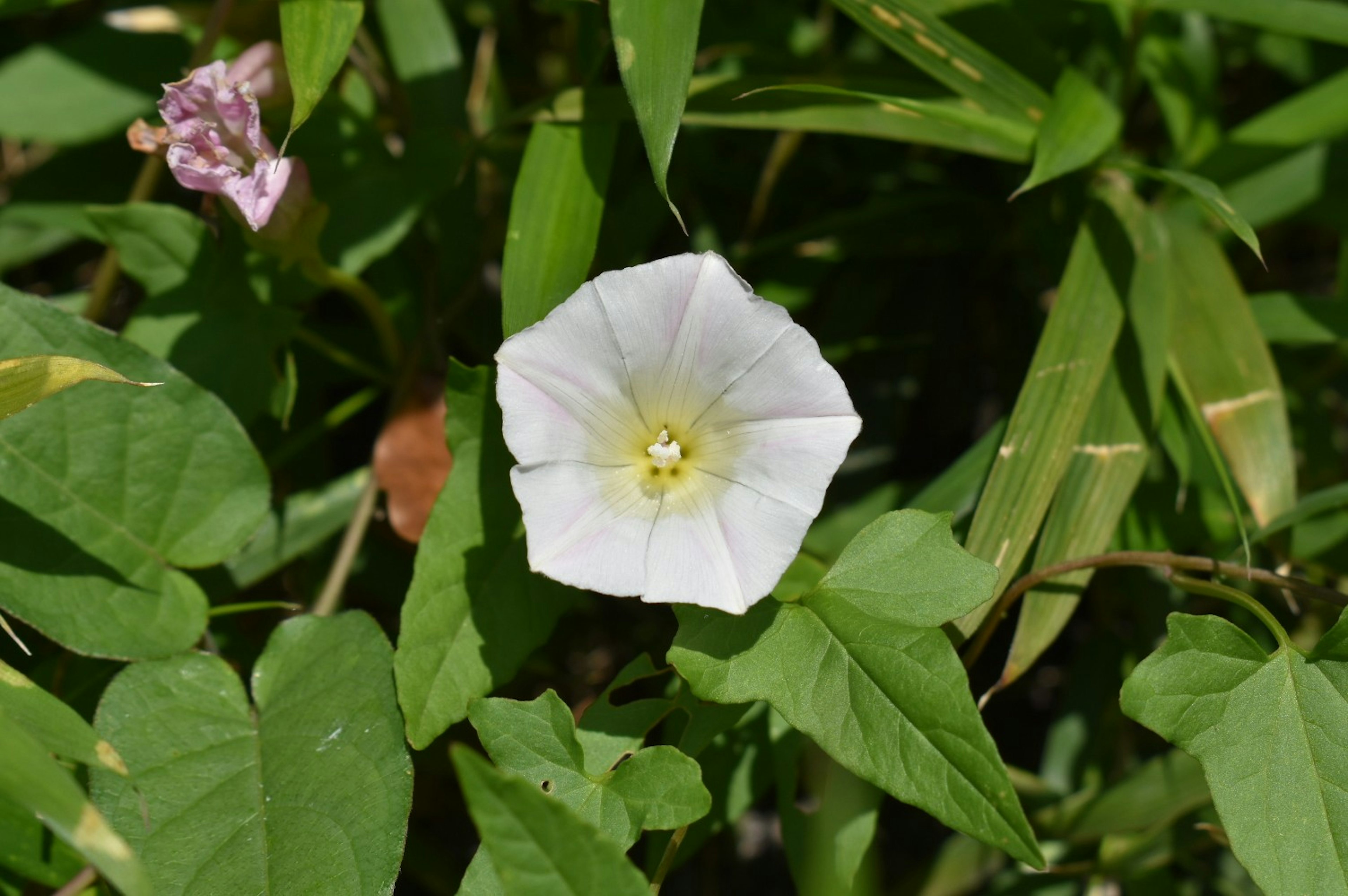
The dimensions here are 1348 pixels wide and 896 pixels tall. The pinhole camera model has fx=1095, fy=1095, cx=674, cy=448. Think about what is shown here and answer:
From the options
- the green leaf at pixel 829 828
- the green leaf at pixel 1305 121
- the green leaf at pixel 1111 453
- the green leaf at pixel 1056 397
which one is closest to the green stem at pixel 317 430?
the green leaf at pixel 829 828

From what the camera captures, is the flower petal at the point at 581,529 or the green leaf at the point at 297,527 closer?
the flower petal at the point at 581,529

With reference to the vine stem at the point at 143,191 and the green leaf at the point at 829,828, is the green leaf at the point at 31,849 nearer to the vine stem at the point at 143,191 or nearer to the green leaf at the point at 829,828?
the vine stem at the point at 143,191

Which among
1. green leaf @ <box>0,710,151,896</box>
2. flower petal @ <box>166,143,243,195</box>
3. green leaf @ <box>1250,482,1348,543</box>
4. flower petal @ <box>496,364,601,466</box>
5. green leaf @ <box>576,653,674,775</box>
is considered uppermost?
green leaf @ <box>1250,482,1348,543</box>

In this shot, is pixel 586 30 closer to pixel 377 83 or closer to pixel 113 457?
pixel 377 83

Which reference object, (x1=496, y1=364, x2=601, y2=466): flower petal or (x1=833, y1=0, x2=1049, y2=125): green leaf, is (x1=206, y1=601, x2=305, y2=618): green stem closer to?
(x1=496, y1=364, x2=601, y2=466): flower petal

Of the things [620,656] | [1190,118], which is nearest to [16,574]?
[620,656]

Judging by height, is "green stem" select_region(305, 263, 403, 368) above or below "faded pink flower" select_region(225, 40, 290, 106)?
below

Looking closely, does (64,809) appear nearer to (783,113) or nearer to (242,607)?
(242,607)

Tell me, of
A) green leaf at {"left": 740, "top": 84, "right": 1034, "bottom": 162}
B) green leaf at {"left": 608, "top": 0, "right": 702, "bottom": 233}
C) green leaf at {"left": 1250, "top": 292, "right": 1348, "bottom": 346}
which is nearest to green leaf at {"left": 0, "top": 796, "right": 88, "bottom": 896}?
green leaf at {"left": 608, "top": 0, "right": 702, "bottom": 233}
